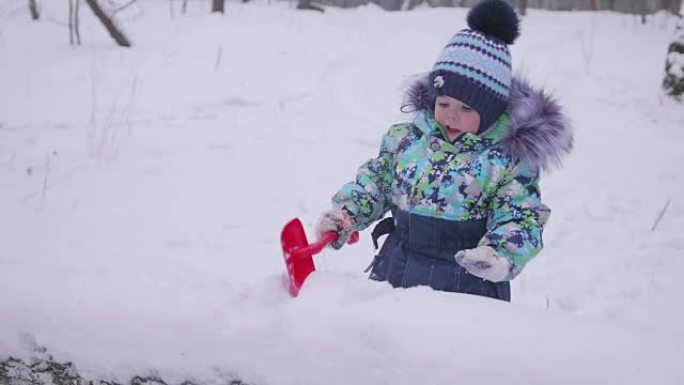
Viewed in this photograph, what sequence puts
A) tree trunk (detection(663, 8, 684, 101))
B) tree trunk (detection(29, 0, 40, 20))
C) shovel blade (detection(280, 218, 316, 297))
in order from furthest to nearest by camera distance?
tree trunk (detection(29, 0, 40, 20)), tree trunk (detection(663, 8, 684, 101)), shovel blade (detection(280, 218, 316, 297))

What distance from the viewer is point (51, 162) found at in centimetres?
414

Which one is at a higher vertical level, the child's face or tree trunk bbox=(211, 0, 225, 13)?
the child's face

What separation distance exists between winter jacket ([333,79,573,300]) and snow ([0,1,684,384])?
1.08 ft

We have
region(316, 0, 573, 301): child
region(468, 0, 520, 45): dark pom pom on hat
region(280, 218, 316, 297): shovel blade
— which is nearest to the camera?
region(280, 218, 316, 297): shovel blade

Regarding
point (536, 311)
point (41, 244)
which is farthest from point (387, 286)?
point (41, 244)

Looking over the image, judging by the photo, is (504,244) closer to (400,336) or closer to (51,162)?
(400,336)

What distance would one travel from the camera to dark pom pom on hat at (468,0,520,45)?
5.80ft

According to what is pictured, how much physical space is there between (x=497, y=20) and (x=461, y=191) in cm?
53

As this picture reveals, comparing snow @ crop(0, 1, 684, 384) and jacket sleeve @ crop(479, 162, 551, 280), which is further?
jacket sleeve @ crop(479, 162, 551, 280)

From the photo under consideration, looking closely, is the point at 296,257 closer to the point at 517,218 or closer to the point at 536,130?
the point at 517,218

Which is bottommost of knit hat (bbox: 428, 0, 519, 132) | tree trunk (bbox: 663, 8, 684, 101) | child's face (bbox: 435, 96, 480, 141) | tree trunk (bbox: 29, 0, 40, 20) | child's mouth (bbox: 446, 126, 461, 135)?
tree trunk (bbox: 29, 0, 40, 20)

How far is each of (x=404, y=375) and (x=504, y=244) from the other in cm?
63

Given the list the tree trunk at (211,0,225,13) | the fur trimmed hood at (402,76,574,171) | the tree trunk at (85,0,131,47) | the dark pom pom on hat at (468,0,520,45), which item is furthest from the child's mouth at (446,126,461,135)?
the tree trunk at (211,0,225,13)

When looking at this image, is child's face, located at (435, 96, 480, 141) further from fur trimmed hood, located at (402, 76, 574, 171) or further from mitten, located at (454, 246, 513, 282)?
mitten, located at (454, 246, 513, 282)
